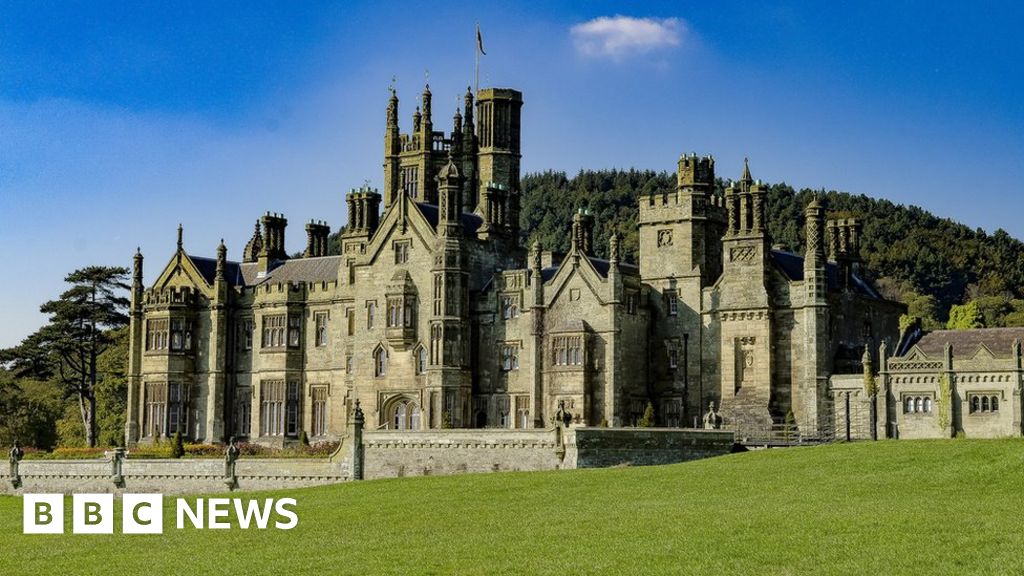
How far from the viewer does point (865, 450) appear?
4728cm

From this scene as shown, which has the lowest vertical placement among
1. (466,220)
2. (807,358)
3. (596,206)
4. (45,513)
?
(45,513)

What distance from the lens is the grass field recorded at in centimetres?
2725

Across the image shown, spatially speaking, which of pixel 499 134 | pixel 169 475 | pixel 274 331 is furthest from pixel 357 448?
pixel 499 134

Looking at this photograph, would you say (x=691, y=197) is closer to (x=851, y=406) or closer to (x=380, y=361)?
(x=851, y=406)

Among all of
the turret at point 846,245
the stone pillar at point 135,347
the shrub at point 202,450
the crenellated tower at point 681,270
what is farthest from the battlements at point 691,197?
the stone pillar at point 135,347

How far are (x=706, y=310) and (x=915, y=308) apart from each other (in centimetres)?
5020

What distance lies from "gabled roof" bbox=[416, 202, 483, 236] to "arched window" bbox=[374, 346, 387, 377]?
6.33 m

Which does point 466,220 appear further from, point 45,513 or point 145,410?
point 45,513

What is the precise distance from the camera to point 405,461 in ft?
197

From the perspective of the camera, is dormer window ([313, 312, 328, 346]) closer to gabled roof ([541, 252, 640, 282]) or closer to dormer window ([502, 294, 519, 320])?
dormer window ([502, 294, 519, 320])

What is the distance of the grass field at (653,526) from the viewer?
27250 millimetres

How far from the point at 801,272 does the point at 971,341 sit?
841cm

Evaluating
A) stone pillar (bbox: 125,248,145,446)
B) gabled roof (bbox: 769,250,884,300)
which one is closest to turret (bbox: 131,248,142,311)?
stone pillar (bbox: 125,248,145,446)

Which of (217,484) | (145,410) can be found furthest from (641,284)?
(145,410)
